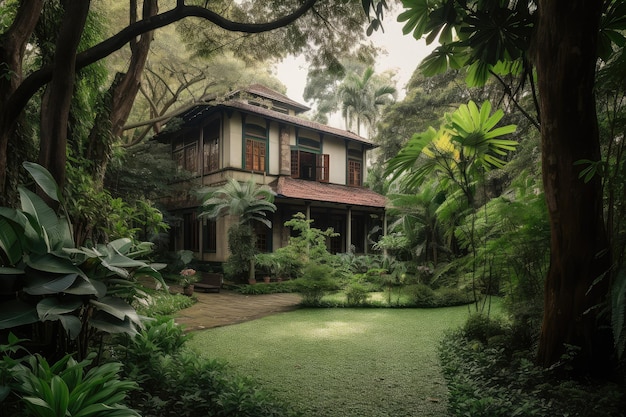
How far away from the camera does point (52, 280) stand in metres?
2.28

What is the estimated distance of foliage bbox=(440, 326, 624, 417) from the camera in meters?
2.56

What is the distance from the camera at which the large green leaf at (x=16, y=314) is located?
7.00 feet

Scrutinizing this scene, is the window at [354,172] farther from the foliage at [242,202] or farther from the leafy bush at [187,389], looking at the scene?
the leafy bush at [187,389]

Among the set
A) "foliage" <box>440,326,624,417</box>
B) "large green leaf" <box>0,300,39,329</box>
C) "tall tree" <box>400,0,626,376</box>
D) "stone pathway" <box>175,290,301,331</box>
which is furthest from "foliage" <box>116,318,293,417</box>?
"stone pathway" <box>175,290,301,331</box>

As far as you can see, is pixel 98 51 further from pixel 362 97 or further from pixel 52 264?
pixel 362 97

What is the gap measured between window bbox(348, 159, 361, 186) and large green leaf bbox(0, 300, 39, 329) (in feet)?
53.6

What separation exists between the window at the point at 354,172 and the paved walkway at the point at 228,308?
883cm

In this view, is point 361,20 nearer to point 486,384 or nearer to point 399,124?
point 486,384

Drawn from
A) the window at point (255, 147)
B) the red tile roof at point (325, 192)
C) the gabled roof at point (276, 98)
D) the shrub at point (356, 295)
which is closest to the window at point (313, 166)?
the red tile roof at point (325, 192)

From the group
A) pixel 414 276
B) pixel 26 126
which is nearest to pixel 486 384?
pixel 26 126

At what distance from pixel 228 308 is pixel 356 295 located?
287 cm

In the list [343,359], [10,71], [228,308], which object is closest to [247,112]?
[228,308]

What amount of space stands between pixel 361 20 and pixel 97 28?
3870 millimetres

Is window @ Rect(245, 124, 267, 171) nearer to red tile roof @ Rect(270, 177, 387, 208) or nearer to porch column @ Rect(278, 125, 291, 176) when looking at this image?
porch column @ Rect(278, 125, 291, 176)
